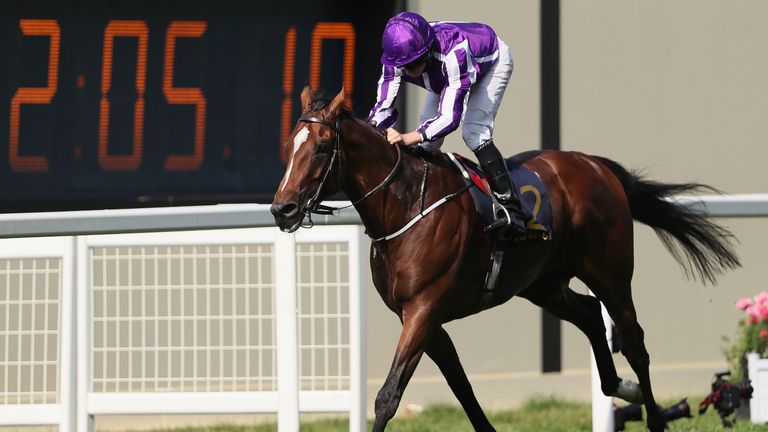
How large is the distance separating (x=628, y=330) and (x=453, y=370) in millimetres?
→ 811

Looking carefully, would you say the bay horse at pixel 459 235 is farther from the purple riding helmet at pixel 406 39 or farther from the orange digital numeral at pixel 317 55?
the orange digital numeral at pixel 317 55

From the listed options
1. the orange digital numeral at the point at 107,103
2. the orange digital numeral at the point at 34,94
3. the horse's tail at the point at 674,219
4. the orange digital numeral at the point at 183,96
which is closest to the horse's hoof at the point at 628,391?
the horse's tail at the point at 674,219

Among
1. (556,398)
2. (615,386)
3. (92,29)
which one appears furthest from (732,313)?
(92,29)

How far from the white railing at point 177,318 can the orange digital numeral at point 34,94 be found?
1.41 meters

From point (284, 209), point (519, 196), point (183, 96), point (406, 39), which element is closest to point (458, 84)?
point (406, 39)

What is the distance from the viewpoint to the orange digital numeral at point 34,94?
7430mm

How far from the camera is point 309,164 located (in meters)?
4.98

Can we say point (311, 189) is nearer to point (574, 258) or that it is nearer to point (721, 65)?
point (574, 258)

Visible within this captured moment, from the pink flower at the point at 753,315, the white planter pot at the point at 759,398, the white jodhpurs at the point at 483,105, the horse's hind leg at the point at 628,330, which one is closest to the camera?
the white jodhpurs at the point at 483,105

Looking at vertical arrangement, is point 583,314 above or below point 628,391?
above

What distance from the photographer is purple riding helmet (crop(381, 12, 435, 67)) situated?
5.26 meters

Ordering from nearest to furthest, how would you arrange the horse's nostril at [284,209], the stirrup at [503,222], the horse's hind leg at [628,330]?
1. the horse's nostril at [284,209]
2. the stirrup at [503,222]
3. the horse's hind leg at [628,330]

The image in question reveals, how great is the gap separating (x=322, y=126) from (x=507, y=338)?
298 cm

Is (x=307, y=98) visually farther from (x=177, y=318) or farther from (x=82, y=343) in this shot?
(x=82, y=343)
